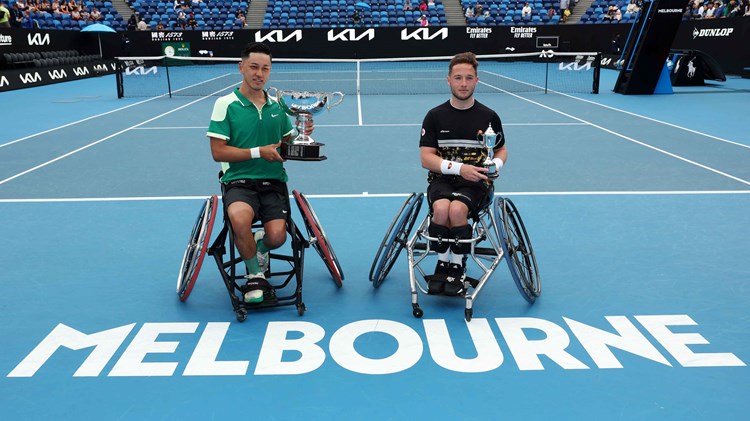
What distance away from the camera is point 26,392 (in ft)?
11.4

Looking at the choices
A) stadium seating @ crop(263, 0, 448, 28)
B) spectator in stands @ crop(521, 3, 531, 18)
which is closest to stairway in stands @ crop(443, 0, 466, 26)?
stadium seating @ crop(263, 0, 448, 28)

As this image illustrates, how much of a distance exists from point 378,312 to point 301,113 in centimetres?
143

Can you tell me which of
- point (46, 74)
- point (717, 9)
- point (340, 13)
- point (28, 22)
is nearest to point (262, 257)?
point (46, 74)

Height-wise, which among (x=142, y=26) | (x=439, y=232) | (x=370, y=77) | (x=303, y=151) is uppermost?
(x=142, y=26)

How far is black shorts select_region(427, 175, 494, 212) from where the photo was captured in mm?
4418

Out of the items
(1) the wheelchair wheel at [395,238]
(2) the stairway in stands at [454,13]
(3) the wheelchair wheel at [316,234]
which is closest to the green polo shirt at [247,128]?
(3) the wheelchair wheel at [316,234]

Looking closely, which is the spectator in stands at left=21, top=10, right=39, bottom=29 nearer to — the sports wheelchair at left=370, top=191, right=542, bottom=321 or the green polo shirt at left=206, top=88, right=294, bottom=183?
the green polo shirt at left=206, top=88, right=294, bottom=183

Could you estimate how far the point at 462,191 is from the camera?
447cm

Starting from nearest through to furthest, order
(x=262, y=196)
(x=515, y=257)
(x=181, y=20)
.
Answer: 1. (x=515, y=257)
2. (x=262, y=196)
3. (x=181, y=20)

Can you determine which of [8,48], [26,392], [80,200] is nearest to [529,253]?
[26,392]

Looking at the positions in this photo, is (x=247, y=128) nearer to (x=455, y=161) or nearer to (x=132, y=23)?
(x=455, y=161)

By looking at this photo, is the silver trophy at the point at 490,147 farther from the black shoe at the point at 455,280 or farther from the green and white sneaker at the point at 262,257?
the green and white sneaker at the point at 262,257

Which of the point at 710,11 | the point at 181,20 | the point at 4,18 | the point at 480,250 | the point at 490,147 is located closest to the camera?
the point at 490,147

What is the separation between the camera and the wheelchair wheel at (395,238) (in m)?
4.61
